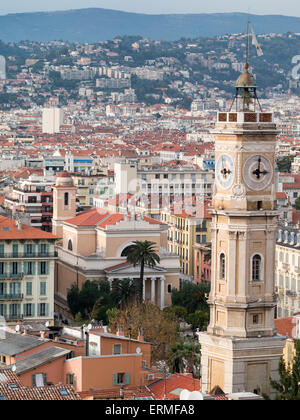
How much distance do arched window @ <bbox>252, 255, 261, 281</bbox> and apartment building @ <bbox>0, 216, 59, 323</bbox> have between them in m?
24.3

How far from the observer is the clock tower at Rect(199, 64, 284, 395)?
21.6 meters

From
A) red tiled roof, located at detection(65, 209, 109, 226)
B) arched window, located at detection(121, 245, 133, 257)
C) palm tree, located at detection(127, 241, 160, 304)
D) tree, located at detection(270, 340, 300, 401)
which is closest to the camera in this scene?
tree, located at detection(270, 340, 300, 401)

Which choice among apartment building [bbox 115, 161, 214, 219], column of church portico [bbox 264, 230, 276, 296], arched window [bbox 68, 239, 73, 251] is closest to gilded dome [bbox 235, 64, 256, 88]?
column of church portico [bbox 264, 230, 276, 296]

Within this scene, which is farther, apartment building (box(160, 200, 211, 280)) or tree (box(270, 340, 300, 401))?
apartment building (box(160, 200, 211, 280))

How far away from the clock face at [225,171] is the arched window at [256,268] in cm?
114

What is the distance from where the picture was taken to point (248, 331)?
21.8 m

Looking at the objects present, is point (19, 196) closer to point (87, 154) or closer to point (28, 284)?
point (28, 284)

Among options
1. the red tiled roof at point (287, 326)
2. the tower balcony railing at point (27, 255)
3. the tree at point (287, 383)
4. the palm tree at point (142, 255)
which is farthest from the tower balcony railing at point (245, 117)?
the palm tree at point (142, 255)

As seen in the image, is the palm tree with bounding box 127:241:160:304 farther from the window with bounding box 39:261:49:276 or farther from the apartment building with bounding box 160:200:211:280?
the apartment building with bounding box 160:200:211:280

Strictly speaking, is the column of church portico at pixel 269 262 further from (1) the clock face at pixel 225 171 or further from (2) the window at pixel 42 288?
(2) the window at pixel 42 288

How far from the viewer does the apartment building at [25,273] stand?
1802 inches

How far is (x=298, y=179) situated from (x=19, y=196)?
106 feet

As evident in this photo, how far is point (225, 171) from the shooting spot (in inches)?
859
